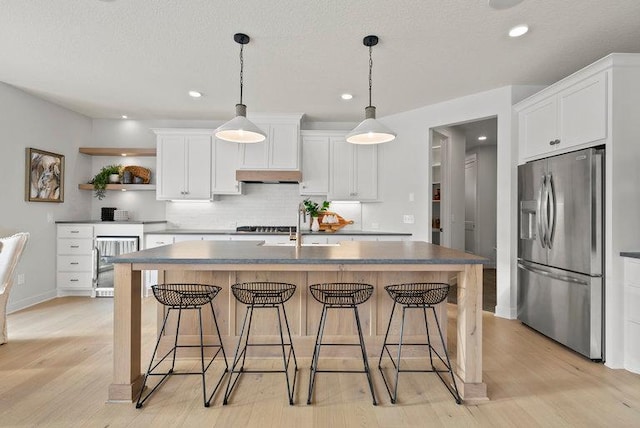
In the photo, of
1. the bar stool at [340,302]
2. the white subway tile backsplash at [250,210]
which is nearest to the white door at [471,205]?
the white subway tile backsplash at [250,210]

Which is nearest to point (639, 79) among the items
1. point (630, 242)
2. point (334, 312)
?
point (630, 242)

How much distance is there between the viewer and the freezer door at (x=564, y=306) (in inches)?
107

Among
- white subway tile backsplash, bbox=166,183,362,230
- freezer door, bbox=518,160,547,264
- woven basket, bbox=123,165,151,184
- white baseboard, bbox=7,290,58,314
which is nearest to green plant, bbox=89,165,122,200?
woven basket, bbox=123,165,151,184

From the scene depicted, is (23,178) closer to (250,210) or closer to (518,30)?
(250,210)

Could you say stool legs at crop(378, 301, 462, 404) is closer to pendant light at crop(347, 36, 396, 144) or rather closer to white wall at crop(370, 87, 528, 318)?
pendant light at crop(347, 36, 396, 144)

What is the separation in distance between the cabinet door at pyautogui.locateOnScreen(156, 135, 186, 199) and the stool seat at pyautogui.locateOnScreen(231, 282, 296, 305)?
294cm

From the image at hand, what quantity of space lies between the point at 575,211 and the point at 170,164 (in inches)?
190

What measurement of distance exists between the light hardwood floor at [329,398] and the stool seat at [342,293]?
1.84ft

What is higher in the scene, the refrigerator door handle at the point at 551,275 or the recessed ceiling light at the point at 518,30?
the recessed ceiling light at the point at 518,30

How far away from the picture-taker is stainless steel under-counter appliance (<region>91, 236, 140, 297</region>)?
4.56 m

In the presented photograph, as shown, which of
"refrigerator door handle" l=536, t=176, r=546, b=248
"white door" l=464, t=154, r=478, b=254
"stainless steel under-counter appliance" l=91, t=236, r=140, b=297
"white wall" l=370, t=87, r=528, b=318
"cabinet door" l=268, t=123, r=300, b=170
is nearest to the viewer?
"refrigerator door handle" l=536, t=176, r=546, b=248

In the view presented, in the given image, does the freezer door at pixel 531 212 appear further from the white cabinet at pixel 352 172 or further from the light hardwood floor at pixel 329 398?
the white cabinet at pixel 352 172

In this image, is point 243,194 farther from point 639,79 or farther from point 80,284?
point 639,79

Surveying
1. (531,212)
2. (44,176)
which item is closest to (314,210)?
(531,212)
